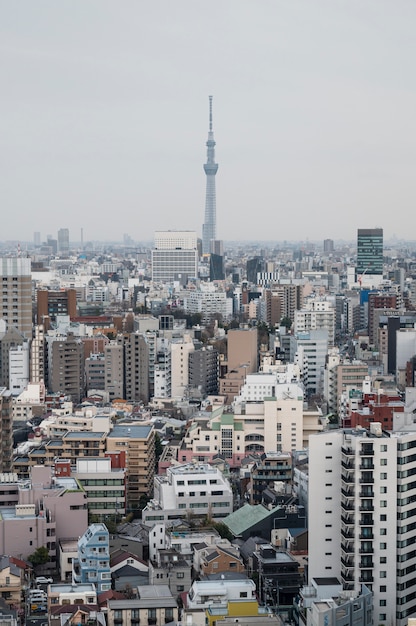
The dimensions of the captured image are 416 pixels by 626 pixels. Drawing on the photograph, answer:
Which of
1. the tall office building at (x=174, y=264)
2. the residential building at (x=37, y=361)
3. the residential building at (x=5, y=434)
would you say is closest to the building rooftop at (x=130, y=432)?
the residential building at (x=5, y=434)

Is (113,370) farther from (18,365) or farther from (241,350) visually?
(241,350)

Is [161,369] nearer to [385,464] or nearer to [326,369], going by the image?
[326,369]

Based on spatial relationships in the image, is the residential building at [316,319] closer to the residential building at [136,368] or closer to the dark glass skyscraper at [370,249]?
the residential building at [136,368]

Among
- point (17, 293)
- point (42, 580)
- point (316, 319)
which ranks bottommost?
point (42, 580)

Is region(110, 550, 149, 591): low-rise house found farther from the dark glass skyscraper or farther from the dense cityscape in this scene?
the dark glass skyscraper

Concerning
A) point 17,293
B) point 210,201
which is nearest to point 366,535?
point 17,293

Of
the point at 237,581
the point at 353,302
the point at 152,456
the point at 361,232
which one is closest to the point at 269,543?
the point at 237,581

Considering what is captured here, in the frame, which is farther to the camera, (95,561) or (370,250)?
(370,250)
